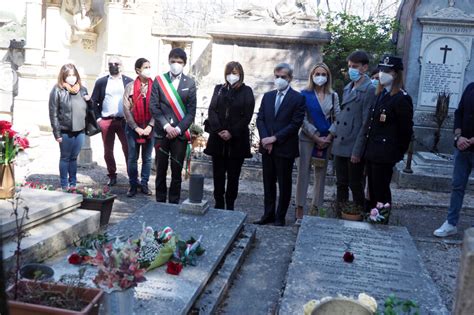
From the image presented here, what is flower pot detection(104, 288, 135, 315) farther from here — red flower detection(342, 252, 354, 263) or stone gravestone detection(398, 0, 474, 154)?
stone gravestone detection(398, 0, 474, 154)

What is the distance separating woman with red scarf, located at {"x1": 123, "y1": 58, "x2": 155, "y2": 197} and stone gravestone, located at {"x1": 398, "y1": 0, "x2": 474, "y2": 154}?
664cm

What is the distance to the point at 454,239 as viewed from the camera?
5.97 meters

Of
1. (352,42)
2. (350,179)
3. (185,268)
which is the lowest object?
(185,268)

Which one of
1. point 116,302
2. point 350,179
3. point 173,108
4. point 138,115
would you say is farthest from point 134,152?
point 116,302

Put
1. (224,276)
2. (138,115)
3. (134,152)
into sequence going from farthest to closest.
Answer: (134,152), (138,115), (224,276)

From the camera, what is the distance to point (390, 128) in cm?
544

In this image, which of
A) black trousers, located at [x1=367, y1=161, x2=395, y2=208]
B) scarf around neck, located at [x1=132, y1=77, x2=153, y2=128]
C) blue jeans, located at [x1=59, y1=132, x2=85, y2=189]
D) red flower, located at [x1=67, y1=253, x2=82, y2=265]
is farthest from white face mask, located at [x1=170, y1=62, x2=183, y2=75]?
red flower, located at [x1=67, y1=253, x2=82, y2=265]

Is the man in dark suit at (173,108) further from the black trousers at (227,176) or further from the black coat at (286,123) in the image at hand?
the black coat at (286,123)

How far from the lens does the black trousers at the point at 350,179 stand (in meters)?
5.77

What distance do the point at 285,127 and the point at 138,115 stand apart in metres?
2.11

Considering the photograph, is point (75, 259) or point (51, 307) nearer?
point (51, 307)

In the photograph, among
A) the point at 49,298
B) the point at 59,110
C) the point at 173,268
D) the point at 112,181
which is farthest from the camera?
the point at 112,181

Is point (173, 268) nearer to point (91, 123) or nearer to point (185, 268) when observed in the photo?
point (185, 268)

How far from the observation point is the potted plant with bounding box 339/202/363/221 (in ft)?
18.6
